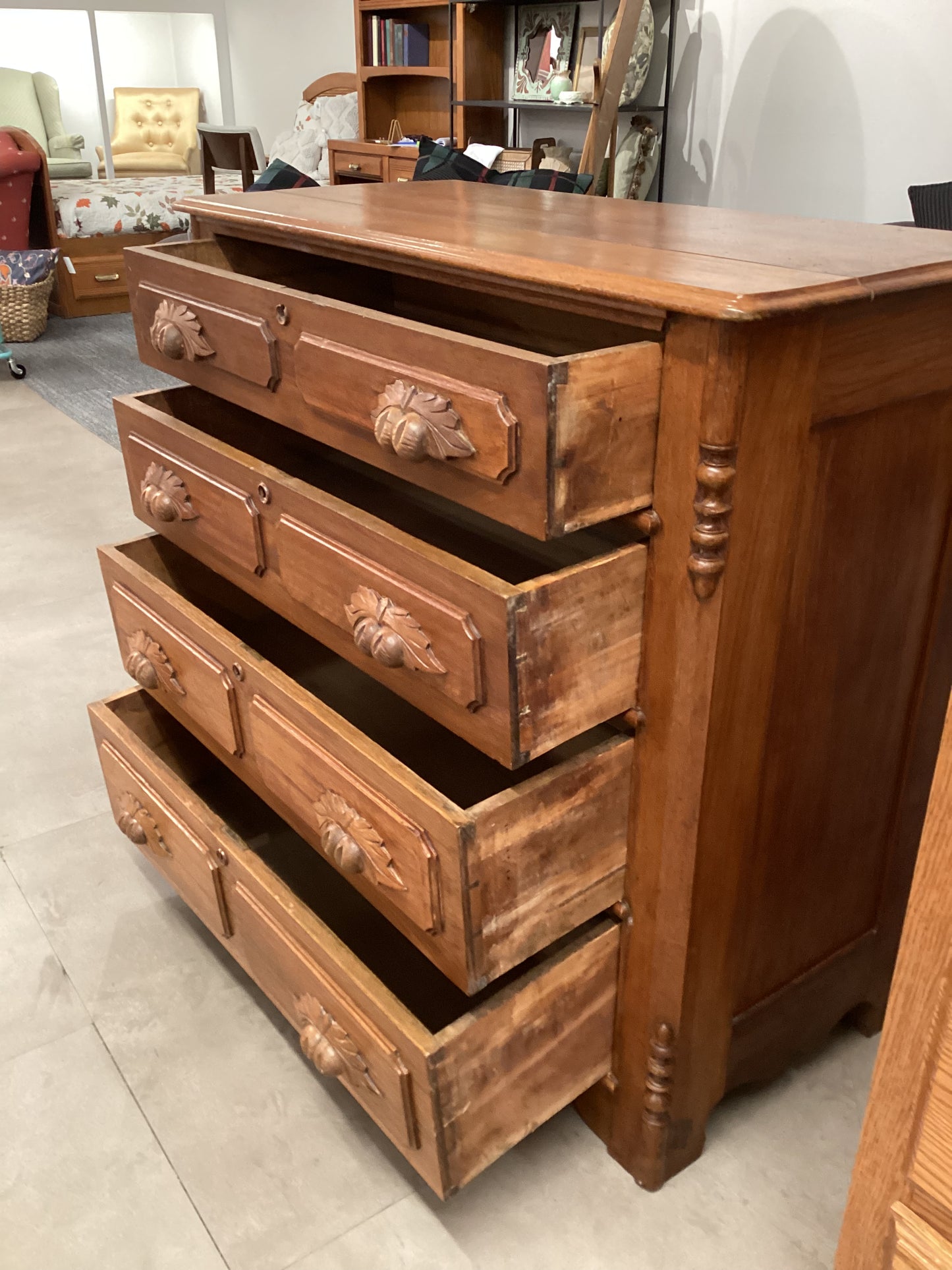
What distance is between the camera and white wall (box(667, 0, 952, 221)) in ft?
7.94

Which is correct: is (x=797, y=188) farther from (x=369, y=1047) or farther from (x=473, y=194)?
(x=369, y=1047)

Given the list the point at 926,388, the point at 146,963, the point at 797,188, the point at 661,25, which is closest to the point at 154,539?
the point at 146,963

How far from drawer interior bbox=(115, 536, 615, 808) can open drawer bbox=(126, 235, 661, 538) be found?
0.30m

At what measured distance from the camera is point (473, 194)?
129 centimetres

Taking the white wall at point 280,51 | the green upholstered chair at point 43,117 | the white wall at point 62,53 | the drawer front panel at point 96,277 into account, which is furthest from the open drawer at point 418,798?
the white wall at point 62,53

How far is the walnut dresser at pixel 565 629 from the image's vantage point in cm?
74

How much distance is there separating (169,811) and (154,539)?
1.23ft

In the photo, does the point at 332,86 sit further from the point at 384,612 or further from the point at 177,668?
the point at 384,612

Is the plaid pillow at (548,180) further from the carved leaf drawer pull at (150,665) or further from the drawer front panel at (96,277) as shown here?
the drawer front panel at (96,277)

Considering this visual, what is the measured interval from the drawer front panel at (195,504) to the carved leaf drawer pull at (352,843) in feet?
0.86

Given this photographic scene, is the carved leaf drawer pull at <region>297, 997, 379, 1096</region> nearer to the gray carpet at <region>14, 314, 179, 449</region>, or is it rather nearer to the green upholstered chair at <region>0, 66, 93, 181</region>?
the gray carpet at <region>14, 314, 179, 449</region>

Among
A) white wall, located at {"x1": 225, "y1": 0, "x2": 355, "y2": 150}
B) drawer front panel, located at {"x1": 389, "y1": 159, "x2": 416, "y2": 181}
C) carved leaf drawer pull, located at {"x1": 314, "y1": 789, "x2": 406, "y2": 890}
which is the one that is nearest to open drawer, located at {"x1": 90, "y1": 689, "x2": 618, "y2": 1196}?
A: carved leaf drawer pull, located at {"x1": 314, "y1": 789, "x2": 406, "y2": 890}

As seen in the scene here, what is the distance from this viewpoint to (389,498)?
4.15 ft

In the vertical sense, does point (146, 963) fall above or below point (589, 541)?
below
